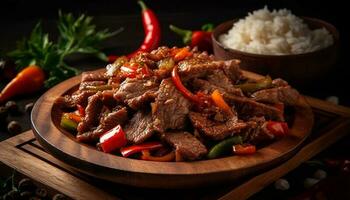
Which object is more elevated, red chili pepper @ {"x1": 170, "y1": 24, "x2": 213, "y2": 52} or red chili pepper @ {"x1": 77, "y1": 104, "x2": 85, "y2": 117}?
red chili pepper @ {"x1": 77, "y1": 104, "x2": 85, "y2": 117}

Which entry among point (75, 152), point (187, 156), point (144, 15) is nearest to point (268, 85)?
point (187, 156)

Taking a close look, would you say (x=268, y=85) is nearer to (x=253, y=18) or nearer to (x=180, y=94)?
(x=180, y=94)

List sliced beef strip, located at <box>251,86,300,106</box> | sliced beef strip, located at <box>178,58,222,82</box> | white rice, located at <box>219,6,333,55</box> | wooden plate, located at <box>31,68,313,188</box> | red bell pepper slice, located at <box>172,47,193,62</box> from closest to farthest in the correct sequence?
wooden plate, located at <box>31,68,313,188</box>, sliced beef strip, located at <box>178,58,222,82</box>, sliced beef strip, located at <box>251,86,300,106</box>, red bell pepper slice, located at <box>172,47,193,62</box>, white rice, located at <box>219,6,333,55</box>

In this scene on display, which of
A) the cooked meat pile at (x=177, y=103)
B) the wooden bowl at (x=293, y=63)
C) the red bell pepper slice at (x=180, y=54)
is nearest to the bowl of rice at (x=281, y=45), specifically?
the wooden bowl at (x=293, y=63)

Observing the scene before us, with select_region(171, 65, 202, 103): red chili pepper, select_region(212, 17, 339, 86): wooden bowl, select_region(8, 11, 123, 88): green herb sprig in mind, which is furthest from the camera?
select_region(8, 11, 123, 88): green herb sprig

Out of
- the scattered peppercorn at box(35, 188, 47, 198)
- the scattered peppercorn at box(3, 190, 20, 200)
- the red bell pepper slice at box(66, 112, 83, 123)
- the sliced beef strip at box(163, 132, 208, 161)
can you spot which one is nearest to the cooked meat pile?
the sliced beef strip at box(163, 132, 208, 161)

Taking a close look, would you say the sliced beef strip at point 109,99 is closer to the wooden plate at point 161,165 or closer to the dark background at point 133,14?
the wooden plate at point 161,165

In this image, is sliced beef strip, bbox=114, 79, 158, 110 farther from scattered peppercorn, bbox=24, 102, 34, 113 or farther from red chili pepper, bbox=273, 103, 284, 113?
scattered peppercorn, bbox=24, 102, 34, 113
